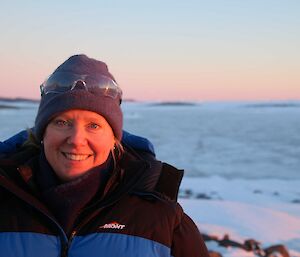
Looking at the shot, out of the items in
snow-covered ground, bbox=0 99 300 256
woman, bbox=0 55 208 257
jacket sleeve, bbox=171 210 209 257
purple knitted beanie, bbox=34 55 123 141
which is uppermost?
purple knitted beanie, bbox=34 55 123 141

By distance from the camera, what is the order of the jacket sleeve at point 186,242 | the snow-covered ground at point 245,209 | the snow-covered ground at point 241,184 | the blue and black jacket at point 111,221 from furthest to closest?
the snow-covered ground at point 241,184 → the snow-covered ground at point 245,209 → the jacket sleeve at point 186,242 → the blue and black jacket at point 111,221

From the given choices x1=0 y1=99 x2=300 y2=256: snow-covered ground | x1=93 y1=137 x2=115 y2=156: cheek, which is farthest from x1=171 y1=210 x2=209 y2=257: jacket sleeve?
x1=0 y1=99 x2=300 y2=256: snow-covered ground

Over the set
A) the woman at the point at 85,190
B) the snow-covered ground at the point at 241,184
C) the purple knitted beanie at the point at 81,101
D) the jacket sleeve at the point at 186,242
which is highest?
the purple knitted beanie at the point at 81,101

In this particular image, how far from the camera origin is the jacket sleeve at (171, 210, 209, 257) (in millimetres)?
1657

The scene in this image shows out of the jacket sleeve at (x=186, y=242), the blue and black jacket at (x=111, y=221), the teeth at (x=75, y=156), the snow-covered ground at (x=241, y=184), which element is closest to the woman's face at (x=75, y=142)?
the teeth at (x=75, y=156)

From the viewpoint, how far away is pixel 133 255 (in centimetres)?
155

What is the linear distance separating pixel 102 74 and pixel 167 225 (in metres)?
0.65

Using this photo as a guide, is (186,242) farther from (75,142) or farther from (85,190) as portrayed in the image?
(75,142)

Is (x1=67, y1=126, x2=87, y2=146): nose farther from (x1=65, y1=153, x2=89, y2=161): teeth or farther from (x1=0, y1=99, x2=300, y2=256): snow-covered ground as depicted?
(x1=0, y1=99, x2=300, y2=256): snow-covered ground

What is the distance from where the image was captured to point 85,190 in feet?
5.41

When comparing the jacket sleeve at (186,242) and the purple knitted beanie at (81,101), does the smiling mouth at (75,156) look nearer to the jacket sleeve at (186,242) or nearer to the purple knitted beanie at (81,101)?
the purple knitted beanie at (81,101)

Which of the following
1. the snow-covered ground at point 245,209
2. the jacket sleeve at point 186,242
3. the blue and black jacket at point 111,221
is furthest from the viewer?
the snow-covered ground at point 245,209

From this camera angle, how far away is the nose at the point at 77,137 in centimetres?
161

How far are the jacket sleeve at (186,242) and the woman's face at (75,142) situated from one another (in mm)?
413
